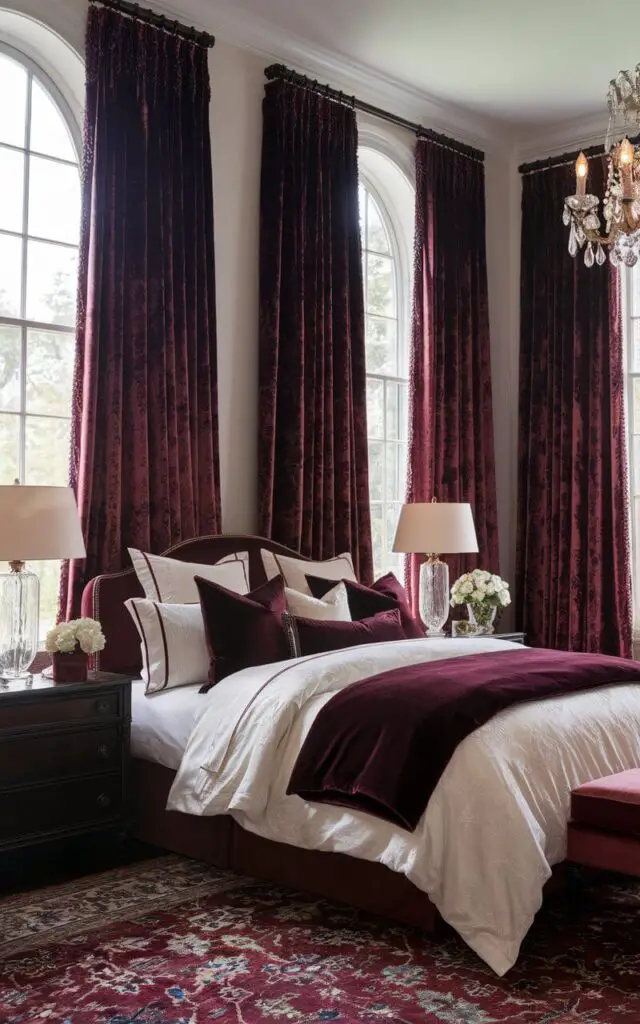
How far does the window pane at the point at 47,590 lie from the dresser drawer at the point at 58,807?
104 cm

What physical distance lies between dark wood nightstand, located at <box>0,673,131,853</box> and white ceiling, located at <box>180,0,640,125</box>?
3.22 m

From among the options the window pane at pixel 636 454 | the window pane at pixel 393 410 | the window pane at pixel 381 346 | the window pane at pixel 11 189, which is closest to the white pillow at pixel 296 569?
the window pane at pixel 393 410

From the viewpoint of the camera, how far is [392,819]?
3.24 metres

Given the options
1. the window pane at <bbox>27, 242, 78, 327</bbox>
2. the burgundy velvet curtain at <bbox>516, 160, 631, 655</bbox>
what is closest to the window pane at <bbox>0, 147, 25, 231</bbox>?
the window pane at <bbox>27, 242, 78, 327</bbox>

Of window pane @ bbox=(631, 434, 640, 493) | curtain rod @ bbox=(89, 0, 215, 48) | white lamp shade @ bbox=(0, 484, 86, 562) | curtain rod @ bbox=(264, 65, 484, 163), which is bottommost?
white lamp shade @ bbox=(0, 484, 86, 562)

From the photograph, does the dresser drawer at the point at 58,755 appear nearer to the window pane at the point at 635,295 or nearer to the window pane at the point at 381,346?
the window pane at the point at 381,346

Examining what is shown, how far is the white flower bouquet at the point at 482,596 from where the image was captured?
5.77m

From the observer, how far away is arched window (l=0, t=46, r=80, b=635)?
477 cm

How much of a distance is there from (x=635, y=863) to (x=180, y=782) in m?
1.56

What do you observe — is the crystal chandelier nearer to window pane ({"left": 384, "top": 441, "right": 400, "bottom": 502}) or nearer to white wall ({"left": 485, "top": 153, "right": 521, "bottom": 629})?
window pane ({"left": 384, "top": 441, "right": 400, "bottom": 502})

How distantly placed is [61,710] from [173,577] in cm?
89

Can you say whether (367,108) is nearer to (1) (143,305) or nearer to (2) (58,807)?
(1) (143,305)

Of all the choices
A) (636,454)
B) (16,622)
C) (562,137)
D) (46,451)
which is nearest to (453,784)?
(16,622)

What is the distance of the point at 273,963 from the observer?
3.10 meters
